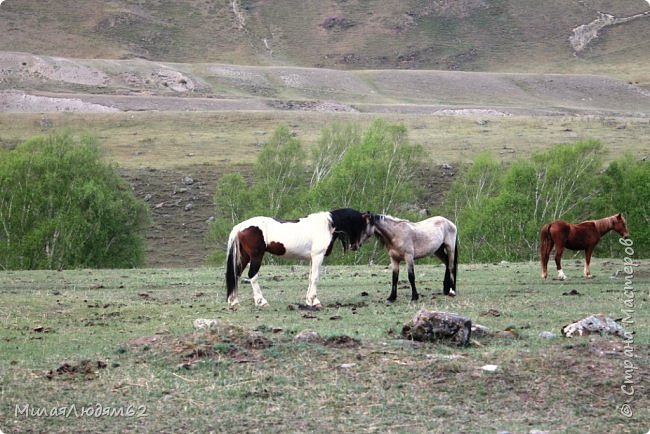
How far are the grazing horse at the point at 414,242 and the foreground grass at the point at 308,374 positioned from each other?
2.39 m

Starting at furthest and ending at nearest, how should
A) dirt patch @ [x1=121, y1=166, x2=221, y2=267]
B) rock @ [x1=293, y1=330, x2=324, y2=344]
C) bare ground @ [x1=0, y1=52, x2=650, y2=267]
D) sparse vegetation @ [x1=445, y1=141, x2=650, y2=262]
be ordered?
bare ground @ [x1=0, y1=52, x2=650, y2=267], dirt patch @ [x1=121, y1=166, x2=221, y2=267], sparse vegetation @ [x1=445, y1=141, x2=650, y2=262], rock @ [x1=293, y1=330, x2=324, y2=344]

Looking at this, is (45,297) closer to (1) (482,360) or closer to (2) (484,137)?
(1) (482,360)

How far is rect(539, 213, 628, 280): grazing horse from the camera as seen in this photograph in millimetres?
22625

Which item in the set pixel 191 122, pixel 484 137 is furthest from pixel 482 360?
pixel 191 122

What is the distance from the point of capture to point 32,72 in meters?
131

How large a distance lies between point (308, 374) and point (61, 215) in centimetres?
3752

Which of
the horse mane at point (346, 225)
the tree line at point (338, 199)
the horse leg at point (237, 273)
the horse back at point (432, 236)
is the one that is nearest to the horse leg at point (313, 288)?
the horse mane at point (346, 225)

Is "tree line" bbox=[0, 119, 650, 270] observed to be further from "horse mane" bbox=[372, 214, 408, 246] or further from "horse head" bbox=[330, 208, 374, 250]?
"horse head" bbox=[330, 208, 374, 250]

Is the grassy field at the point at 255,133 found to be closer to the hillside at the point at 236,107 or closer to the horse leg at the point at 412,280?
the hillside at the point at 236,107

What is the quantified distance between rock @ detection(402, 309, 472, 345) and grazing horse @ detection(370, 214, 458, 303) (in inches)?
220

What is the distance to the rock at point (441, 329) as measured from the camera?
12.4m

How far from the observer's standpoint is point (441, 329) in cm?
1245

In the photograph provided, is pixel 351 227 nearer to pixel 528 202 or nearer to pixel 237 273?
pixel 237 273

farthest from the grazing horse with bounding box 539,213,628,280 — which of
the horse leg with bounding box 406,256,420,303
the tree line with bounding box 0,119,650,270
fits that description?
the tree line with bounding box 0,119,650,270
